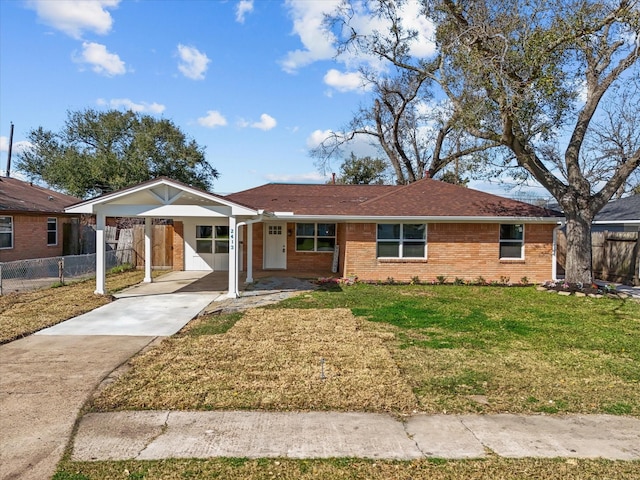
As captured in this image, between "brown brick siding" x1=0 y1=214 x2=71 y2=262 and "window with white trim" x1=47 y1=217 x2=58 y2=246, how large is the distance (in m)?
0.19

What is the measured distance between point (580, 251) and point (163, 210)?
12965mm

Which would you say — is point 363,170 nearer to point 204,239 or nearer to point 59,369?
point 204,239

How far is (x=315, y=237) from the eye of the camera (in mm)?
19109

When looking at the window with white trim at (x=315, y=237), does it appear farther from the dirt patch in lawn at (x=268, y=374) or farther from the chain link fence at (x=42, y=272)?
the dirt patch in lawn at (x=268, y=374)

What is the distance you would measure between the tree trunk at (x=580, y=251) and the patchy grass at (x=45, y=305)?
557 inches

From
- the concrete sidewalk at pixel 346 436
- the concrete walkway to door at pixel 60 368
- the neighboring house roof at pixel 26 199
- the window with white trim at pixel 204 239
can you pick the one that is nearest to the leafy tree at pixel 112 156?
the neighboring house roof at pixel 26 199

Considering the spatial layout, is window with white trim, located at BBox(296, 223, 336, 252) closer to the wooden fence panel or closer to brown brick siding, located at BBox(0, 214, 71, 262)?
the wooden fence panel

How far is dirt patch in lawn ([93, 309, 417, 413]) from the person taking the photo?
17.6 feet

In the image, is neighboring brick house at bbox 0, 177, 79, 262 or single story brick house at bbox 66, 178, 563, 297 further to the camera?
neighboring brick house at bbox 0, 177, 79, 262

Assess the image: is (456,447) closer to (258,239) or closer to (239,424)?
(239,424)

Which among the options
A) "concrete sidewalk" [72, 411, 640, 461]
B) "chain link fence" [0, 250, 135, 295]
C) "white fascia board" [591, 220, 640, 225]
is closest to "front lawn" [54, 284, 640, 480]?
"concrete sidewalk" [72, 411, 640, 461]

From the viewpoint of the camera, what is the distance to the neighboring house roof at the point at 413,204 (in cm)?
1595

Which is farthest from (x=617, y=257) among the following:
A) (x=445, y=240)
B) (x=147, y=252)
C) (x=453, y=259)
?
(x=147, y=252)

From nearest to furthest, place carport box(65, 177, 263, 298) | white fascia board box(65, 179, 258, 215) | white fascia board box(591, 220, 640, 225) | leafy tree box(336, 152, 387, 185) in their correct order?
1. white fascia board box(65, 179, 258, 215)
2. carport box(65, 177, 263, 298)
3. white fascia board box(591, 220, 640, 225)
4. leafy tree box(336, 152, 387, 185)
